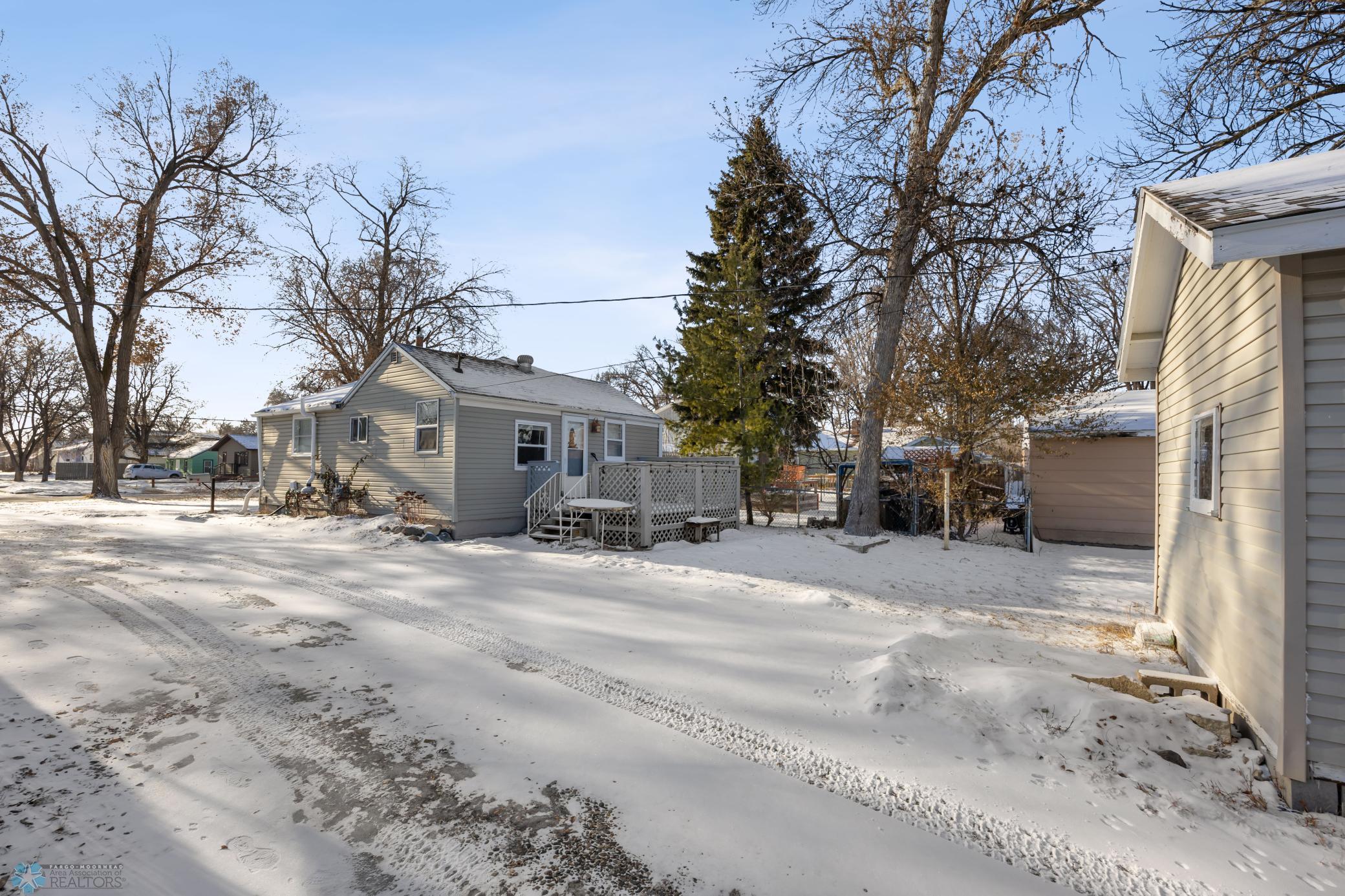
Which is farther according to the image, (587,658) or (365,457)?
(365,457)

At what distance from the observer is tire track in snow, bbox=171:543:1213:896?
261 centimetres

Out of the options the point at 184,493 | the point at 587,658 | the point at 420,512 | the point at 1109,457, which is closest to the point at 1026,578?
the point at 1109,457

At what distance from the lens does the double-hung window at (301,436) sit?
1722 centimetres

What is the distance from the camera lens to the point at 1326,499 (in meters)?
3.21

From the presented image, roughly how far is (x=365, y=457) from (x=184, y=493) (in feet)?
67.7

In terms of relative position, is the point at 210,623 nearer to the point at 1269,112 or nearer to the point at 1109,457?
the point at 1269,112

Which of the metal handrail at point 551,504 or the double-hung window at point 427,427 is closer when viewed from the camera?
the metal handrail at point 551,504

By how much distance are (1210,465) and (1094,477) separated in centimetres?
1054

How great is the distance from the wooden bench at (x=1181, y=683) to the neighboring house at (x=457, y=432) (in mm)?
11785

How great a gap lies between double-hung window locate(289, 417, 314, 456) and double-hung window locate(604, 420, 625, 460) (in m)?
8.32

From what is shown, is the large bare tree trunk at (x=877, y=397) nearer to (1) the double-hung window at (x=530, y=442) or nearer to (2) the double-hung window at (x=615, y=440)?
(2) the double-hung window at (x=615, y=440)

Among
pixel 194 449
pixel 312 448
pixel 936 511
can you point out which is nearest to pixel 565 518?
pixel 936 511

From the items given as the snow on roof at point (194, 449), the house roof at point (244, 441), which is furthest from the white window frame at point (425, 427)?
the snow on roof at point (194, 449)

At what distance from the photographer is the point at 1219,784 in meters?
3.35
